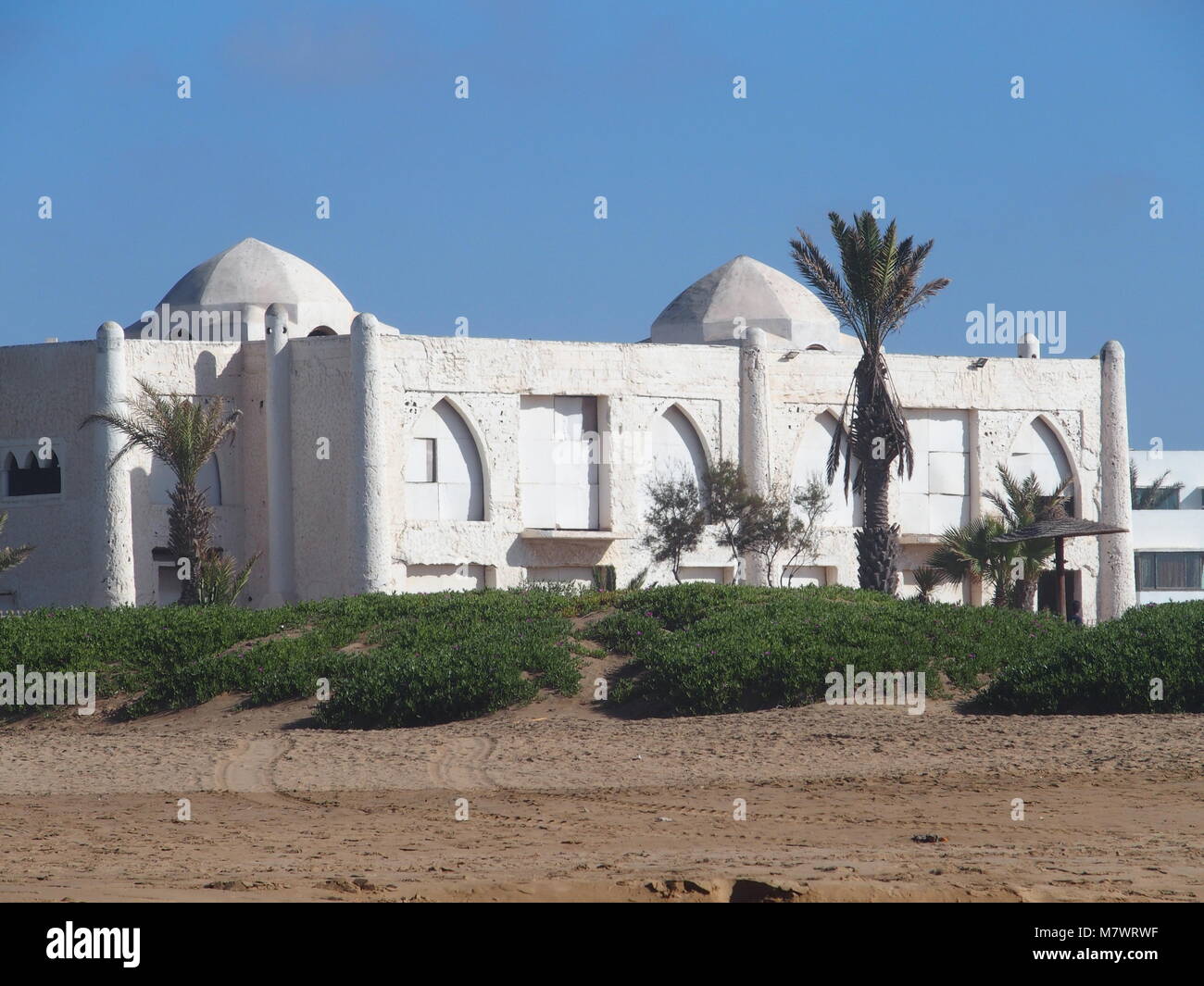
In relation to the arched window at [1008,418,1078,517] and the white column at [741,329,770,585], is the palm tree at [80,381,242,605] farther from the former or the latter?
the arched window at [1008,418,1078,517]

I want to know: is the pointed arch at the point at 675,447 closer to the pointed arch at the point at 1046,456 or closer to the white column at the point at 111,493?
the pointed arch at the point at 1046,456

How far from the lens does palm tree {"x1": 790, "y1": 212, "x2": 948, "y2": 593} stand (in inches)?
1020

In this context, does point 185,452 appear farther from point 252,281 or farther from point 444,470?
point 252,281

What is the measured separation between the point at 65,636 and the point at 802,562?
53.6ft

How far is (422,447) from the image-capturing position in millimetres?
30578

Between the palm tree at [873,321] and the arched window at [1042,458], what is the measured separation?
25.1 feet

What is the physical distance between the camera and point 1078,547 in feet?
115

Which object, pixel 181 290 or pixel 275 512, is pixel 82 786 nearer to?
pixel 275 512

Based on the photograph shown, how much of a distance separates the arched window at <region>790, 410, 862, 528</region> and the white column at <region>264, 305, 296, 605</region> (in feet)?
33.9

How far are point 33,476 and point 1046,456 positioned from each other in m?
21.3

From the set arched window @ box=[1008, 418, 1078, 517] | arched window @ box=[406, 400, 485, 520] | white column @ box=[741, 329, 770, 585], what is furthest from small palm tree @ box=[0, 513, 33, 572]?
arched window @ box=[1008, 418, 1078, 517]

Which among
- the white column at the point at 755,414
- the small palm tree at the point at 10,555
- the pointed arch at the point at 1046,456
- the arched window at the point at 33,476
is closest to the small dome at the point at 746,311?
the white column at the point at 755,414

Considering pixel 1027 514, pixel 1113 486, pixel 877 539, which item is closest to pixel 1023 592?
pixel 1027 514
